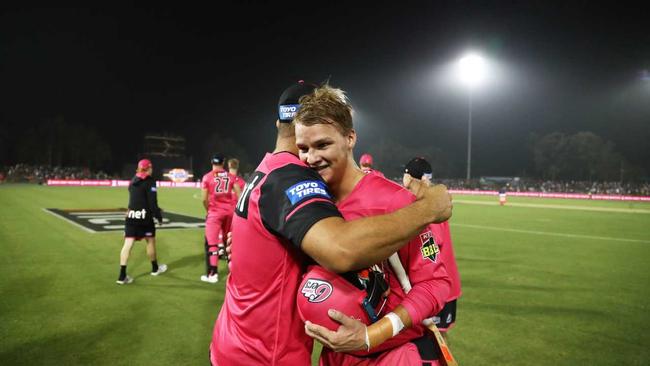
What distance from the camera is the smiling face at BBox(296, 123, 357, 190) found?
2.13 m

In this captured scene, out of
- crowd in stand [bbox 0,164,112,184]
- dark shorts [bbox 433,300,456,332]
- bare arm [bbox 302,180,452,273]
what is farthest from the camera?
crowd in stand [bbox 0,164,112,184]

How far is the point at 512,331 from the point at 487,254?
6.19 metres

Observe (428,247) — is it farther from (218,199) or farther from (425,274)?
(218,199)

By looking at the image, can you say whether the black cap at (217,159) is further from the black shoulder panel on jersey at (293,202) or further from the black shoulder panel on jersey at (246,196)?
the black shoulder panel on jersey at (293,202)

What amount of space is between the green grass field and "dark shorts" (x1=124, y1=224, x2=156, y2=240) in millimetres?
878

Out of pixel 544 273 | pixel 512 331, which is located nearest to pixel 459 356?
pixel 512 331

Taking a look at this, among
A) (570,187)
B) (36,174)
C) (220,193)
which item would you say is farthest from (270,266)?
(36,174)

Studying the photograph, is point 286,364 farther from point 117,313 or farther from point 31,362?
point 117,313

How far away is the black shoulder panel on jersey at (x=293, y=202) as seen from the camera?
1817 mm

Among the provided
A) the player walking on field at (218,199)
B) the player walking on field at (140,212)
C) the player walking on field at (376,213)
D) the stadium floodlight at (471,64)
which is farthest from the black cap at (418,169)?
the stadium floodlight at (471,64)

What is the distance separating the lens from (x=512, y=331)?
19.9 feet

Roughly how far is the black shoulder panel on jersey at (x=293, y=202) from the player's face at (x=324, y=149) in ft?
0.60

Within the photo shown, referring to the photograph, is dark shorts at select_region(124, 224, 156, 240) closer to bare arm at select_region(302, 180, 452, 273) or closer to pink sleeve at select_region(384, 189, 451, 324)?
pink sleeve at select_region(384, 189, 451, 324)

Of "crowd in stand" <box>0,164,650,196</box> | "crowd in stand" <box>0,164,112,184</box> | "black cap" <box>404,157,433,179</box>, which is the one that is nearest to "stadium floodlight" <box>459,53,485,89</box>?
"crowd in stand" <box>0,164,650,196</box>
